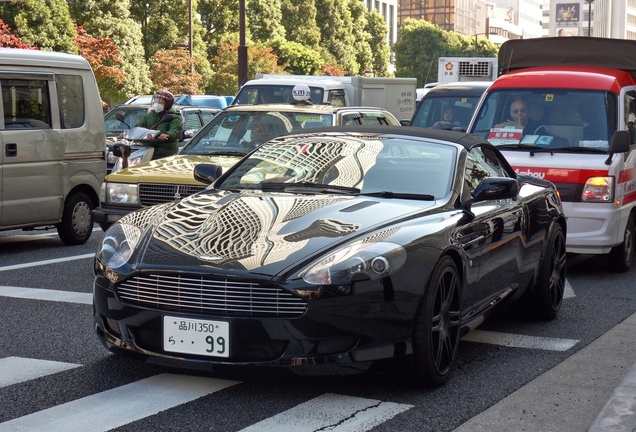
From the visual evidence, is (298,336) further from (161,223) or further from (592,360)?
(592,360)

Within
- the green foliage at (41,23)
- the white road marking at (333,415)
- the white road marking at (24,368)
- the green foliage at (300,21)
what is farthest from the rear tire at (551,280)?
the green foliage at (300,21)

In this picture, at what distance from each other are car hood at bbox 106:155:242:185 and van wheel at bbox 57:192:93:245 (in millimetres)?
2002

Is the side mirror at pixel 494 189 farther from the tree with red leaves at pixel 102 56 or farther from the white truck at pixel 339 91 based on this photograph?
the tree with red leaves at pixel 102 56

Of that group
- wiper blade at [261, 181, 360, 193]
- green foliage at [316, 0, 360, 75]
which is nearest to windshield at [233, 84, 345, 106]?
wiper blade at [261, 181, 360, 193]

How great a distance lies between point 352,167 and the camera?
6992mm

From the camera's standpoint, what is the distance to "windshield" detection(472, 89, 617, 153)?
444 inches

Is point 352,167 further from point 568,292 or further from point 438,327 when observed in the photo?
point 568,292

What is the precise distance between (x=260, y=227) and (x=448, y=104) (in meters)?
12.9

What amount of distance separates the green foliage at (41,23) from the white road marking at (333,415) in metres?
42.0

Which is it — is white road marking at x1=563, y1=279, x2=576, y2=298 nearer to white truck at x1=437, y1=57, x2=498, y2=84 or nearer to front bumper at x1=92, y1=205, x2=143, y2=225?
front bumper at x1=92, y1=205, x2=143, y2=225

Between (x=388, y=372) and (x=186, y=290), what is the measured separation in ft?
3.71

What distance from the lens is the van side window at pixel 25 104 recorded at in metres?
11.7

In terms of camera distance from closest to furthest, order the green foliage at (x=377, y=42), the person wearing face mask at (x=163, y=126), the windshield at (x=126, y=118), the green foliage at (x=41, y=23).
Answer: the person wearing face mask at (x=163, y=126) → the windshield at (x=126, y=118) → the green foliage at (x=41, y=23) → the green foliage at (x=377, y=42)

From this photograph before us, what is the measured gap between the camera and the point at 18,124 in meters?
11.8
